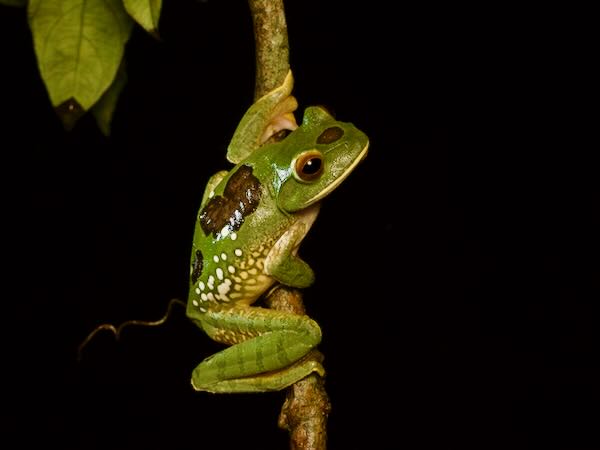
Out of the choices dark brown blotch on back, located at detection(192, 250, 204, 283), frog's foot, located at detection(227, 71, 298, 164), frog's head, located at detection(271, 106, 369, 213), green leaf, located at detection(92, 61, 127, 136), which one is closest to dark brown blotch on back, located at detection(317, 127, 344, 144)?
frog's head, located at detection(271, 106, 369, 213)

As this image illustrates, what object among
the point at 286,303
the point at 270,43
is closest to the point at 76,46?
the point at 270,43

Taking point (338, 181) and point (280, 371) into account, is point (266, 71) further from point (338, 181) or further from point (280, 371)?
point (280, 371)

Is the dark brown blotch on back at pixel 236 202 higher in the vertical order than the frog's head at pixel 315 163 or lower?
lower

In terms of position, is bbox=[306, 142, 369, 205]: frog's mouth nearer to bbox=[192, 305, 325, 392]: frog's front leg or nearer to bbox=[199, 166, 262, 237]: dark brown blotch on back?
bbox=[199, 166, 262, 237]: dark brown blotch on back

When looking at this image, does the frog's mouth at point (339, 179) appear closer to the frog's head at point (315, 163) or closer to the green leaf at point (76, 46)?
the frog's head at point (315, 163)

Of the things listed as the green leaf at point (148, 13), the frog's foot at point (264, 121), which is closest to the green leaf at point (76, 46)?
the green leaf at point (148, 13)

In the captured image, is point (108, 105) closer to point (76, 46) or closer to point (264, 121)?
point (76, 46)
